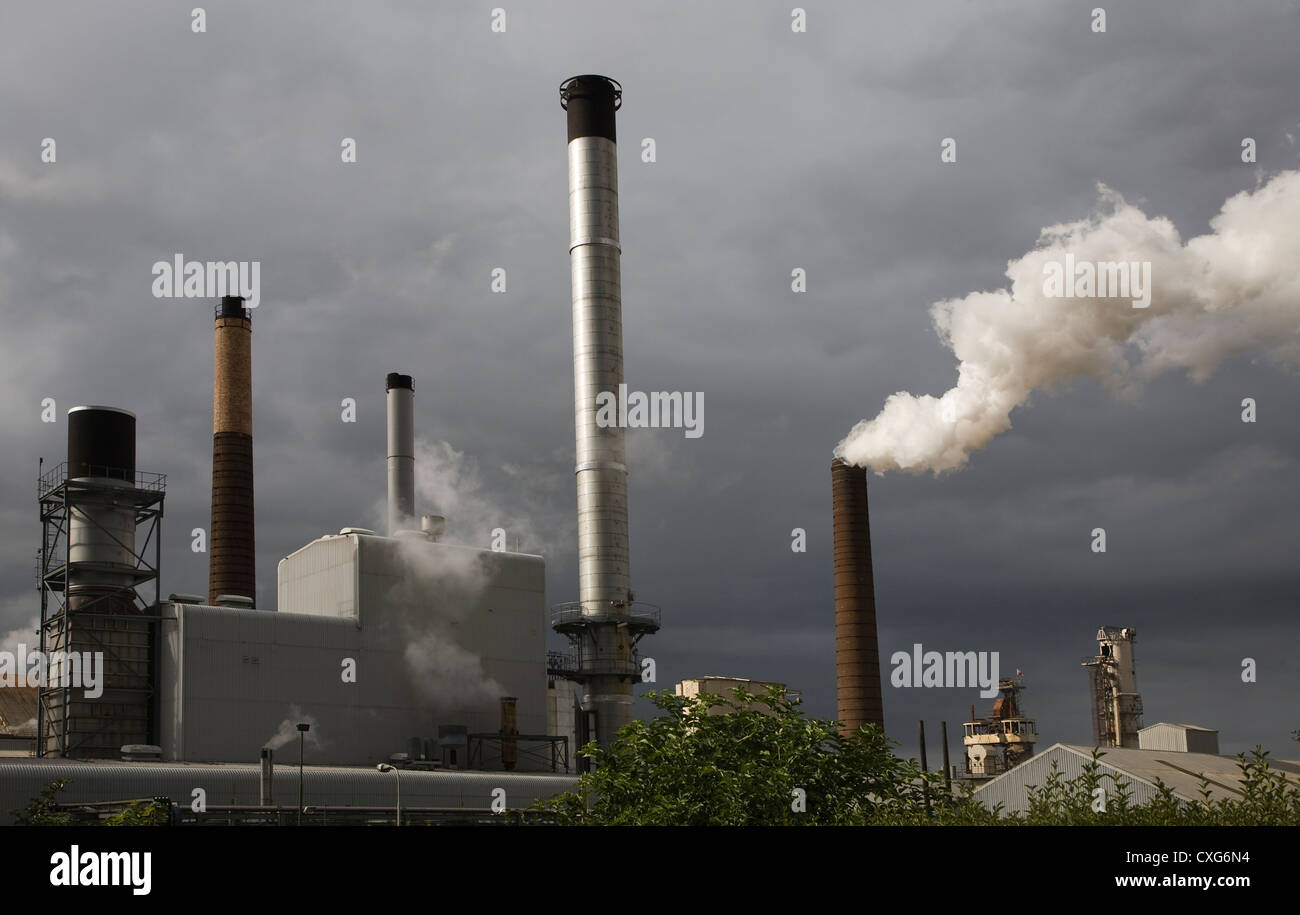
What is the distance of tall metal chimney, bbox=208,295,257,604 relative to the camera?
195 ft

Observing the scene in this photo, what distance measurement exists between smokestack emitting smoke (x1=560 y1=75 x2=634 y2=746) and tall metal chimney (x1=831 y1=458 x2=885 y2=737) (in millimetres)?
9876

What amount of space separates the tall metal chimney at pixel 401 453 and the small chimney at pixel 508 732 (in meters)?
10.8

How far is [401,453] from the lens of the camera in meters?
63.6

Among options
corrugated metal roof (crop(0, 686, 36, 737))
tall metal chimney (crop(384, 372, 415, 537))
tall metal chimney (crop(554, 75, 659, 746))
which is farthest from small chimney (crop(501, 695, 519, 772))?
corrugated metal roof (crop(0, 686, 36, 737))

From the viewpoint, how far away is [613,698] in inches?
2422

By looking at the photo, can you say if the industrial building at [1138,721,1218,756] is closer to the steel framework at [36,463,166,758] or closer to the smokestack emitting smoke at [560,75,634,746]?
the smokestack emitting smoke at [560,75,634,746]

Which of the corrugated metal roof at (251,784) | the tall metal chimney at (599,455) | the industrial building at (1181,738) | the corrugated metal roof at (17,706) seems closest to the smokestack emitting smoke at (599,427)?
the tall metal chimney at (599,455)

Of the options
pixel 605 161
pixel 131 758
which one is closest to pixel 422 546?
pixel 131 758

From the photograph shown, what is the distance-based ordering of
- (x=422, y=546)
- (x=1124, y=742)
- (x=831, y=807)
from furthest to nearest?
(x=1124, y=742) → (x=422, y=546) → (x=831, y=807)

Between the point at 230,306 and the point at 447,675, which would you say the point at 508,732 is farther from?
the point at 230,306

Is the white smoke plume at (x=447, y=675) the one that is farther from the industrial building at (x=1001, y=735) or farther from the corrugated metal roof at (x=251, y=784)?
the industrial building at (x=1001, y=735)

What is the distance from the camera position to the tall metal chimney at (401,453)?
62.1 m
